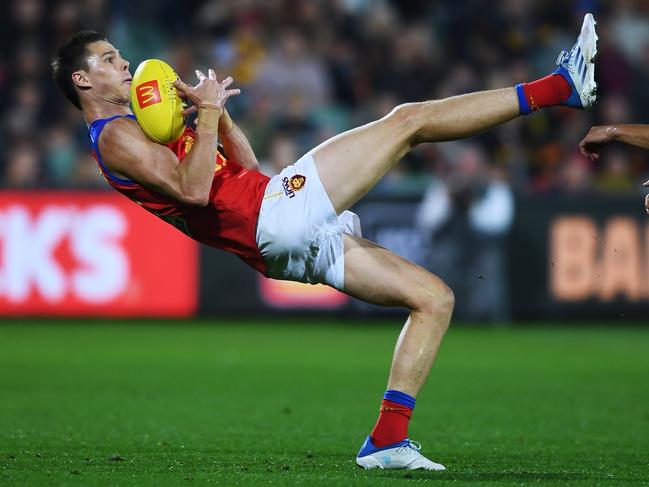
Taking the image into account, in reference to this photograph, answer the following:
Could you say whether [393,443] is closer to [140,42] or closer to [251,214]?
[251,214]

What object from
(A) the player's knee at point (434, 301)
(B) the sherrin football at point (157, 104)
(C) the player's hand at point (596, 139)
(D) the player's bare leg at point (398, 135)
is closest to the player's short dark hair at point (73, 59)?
(B) the sherrin football at point (157, 104)

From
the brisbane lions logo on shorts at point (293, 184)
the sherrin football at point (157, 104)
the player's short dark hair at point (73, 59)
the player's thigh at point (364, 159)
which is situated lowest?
the brisbane lions logo on shorts at point (293, 184)

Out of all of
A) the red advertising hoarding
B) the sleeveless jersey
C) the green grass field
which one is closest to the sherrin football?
the sleeveless jersey

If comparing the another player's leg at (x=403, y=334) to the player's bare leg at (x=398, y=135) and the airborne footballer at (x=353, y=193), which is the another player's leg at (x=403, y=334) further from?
the player's bare leg at (x=398, y=135)

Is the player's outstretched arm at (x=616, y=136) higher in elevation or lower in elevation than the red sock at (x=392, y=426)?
higher

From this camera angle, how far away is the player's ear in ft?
22.0

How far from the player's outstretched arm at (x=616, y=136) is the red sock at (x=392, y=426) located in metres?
1.74

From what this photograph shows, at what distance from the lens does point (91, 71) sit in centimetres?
670

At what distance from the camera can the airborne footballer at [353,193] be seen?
6.21 meters

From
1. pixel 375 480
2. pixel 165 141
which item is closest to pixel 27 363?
pixel 165 141

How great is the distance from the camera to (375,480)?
575cm

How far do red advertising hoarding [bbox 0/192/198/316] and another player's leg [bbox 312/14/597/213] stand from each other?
9.58 meters

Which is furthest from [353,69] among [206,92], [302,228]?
[302,228]

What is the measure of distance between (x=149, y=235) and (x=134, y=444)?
350 inches
